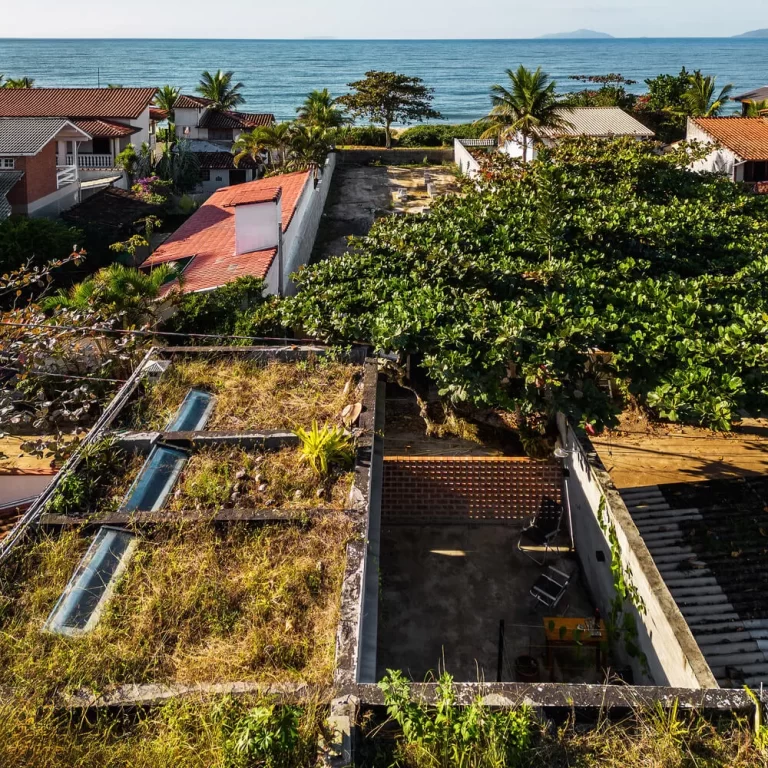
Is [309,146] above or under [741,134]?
under

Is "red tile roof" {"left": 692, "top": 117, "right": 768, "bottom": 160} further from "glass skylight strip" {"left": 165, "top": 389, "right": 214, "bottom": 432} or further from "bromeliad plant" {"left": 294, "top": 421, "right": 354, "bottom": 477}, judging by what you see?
"bromeliad plant" {"left": 294, "top": 421, "right": 354, "bottom": 477}

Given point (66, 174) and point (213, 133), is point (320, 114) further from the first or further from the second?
point (66, 174)

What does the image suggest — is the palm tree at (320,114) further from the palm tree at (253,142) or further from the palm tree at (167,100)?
the palm tree at (167,100)

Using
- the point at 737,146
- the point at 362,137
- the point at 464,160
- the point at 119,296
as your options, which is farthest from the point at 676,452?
the point at 362,137

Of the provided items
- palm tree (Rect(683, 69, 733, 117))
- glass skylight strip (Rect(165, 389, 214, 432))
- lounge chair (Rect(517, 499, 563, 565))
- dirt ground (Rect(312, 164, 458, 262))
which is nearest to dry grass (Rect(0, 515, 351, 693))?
glass skylight strip (Rect(165, 389, 214, 432))

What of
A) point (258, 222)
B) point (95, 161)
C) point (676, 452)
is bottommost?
point (676, 452)

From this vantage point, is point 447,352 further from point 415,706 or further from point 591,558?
point 415,706

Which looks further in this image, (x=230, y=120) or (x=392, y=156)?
(x=230, y=120)
